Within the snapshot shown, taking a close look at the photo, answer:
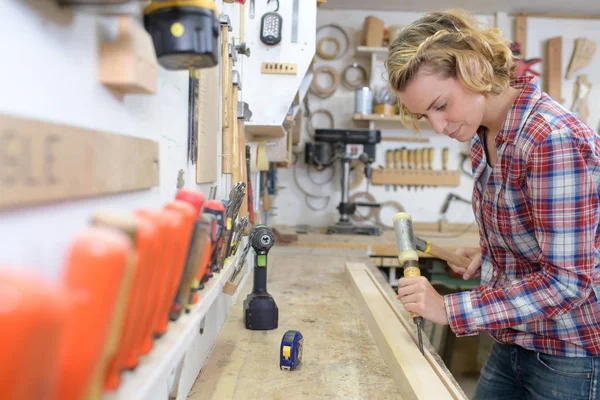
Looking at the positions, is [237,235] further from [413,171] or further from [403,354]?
[413,171]

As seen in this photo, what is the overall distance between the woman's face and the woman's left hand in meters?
0.38

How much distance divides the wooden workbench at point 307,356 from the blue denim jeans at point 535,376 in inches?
15.2

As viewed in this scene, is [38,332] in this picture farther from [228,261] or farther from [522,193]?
[522,193]

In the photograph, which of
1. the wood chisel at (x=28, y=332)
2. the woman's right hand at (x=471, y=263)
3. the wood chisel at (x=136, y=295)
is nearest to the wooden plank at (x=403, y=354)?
the woman's right hand at (x=471, y=263)

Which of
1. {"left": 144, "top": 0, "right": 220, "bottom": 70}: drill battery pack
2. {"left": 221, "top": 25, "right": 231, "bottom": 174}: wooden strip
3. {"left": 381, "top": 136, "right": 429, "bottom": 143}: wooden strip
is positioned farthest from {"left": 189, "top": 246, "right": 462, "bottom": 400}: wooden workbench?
{"left": 381, "top": 136, "right": 429, "bottom": 143}: wooden strip

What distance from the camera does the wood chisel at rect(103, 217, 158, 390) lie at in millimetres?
377

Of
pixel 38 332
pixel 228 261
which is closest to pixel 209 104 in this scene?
pixel 228 261

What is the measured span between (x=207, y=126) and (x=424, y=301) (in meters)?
0.66

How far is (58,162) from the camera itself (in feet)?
1.29

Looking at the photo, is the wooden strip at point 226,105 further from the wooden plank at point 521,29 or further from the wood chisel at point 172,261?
the wooden plank at point 521,29

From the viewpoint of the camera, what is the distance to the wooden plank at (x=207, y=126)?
3.39 feet

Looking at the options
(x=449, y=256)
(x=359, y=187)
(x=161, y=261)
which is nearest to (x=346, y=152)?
(x=359, y=187)

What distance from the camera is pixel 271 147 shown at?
7.66ft

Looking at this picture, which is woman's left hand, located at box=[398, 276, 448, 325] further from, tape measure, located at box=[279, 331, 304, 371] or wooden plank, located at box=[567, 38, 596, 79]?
wooden plank, located at box=[567, 38, 596, 79]
